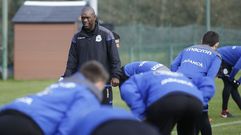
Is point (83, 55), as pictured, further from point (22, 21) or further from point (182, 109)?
point (22, 21)

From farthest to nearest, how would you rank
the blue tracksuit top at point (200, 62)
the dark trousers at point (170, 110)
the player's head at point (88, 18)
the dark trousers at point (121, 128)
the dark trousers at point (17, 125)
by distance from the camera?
the player's head at point (88, 18), the blue tracksuit top at point (200, 62), the dark trousers at point (170, 110), the dark trousers at point (17, 125), the dark trousers at point (121, 128)

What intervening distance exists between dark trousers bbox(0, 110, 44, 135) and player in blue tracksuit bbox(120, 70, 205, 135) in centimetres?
153

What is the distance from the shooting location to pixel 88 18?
448 inches

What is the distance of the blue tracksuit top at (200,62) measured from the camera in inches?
412

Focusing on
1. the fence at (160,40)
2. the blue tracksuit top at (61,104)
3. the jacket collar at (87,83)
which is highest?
the jacket collar at (87,83)

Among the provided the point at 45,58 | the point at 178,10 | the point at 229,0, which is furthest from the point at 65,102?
the point at 178,10

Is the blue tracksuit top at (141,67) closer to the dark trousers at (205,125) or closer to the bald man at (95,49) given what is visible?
the bald man at (95,49)

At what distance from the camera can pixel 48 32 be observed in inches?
1351

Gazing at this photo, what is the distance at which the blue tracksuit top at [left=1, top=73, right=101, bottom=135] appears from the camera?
6633 millimetres

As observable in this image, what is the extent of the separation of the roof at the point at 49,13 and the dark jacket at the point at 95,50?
72.4 ft

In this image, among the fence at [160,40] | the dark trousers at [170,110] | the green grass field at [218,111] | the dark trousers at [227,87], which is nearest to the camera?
the dark trousers at [170,110]

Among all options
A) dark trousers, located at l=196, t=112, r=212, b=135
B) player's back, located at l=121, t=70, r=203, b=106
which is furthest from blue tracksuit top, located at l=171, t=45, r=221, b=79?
player's back, located at l=121, t=70, r=203, b=106

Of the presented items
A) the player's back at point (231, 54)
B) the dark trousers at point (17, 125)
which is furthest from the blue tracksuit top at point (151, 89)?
the player's back at point (231, 54)

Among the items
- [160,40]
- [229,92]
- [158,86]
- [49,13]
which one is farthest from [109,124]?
[160,40]
